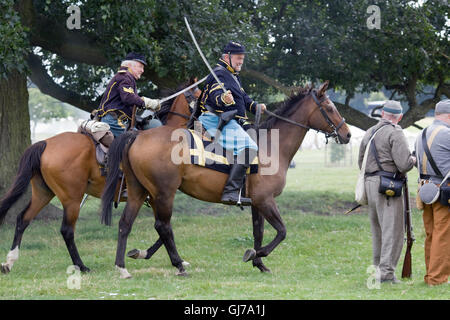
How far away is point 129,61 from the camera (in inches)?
392

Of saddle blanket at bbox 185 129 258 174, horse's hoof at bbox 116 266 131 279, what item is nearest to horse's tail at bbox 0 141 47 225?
horse's hoof at bbox 116 266 131 279

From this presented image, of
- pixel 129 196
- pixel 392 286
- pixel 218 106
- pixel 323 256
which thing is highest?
pixel 218 106

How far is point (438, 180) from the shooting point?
7848 mm

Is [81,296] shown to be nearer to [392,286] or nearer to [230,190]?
[230,190]

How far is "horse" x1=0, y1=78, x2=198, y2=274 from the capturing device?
32.0 feet

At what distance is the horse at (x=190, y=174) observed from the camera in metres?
9.00

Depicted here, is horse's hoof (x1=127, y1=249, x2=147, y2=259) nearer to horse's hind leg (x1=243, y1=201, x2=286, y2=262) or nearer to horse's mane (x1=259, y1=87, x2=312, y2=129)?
horse's hind leg (x1=243, y1=201, x2=286, y2=262)

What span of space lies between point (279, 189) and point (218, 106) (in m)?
1.42

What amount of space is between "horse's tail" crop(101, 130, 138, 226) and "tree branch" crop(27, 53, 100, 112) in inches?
295

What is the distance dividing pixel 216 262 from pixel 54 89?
7.84m

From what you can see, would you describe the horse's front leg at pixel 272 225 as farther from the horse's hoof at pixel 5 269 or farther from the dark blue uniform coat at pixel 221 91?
the horse's hoof at pixel 5 269

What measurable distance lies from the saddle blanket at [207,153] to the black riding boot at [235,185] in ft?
0.39

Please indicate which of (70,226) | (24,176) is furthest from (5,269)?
(24,176)
